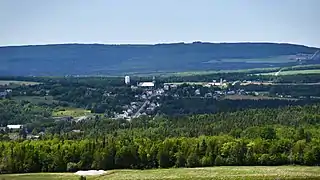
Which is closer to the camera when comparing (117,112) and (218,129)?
(218,129)

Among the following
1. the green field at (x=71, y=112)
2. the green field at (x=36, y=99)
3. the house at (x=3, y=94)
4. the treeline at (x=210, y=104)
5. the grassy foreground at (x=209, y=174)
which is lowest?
the grassy foreground at (x=209, y=174)

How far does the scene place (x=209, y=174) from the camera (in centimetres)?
6819

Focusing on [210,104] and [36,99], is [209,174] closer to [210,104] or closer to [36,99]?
[210,104]

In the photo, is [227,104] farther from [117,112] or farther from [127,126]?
[127,126]

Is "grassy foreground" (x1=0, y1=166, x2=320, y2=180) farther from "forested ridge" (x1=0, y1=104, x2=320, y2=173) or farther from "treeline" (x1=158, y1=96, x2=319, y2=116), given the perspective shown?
"treeline" (x1=158, y1=96, x2=319, y2=116)

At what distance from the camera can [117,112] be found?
5797 inches

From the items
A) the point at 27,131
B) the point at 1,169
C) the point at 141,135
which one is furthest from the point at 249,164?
the point at 27,131

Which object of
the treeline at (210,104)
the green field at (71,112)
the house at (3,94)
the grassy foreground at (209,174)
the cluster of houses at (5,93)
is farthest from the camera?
the house at (3,94)

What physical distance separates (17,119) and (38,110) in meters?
10.6

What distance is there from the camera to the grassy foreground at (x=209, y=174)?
217ft

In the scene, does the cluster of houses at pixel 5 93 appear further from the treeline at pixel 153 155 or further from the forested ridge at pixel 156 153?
the treeline at pixel 153 155

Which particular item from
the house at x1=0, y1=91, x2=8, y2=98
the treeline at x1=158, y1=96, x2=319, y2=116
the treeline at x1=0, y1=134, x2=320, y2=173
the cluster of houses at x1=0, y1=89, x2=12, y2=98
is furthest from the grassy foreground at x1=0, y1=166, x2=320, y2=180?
the house at x1=0, y1=91, x2=8, y2=98

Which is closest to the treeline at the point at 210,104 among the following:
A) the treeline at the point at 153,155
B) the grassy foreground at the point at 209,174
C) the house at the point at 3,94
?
the house at the point at 3,94

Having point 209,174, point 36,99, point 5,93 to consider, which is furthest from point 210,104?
point 209,174
